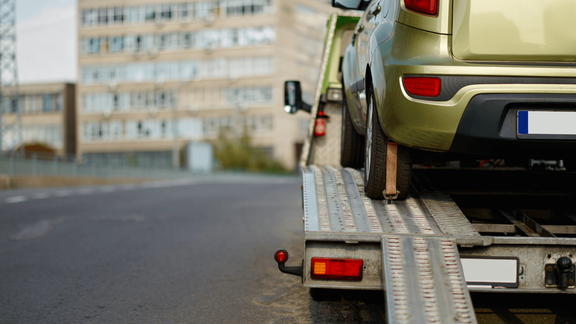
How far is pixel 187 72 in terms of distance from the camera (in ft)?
226

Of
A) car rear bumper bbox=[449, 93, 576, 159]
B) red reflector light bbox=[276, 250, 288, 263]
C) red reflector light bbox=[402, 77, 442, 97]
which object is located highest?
red reflector light bbox=[402, 77, 442, 97]

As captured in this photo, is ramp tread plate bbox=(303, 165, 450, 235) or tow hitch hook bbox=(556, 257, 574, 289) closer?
tow hitch hook bbox=(556, 257, 574, 289)

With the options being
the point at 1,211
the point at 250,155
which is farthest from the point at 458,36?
the point at 250,155

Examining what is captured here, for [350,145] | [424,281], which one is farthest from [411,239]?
[350,145]

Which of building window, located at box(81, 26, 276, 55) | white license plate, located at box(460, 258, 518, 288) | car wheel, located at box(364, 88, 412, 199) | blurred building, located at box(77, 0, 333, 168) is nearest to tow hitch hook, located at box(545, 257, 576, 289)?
white license plate, located at box(460, 258, 518, 288)

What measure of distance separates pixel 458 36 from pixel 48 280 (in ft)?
13.6

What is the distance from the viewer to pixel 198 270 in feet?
19.5

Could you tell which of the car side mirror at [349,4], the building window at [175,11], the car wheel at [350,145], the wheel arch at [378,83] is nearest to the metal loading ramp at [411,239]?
the wheel arch at [378,83]

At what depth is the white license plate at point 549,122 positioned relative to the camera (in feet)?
10.3

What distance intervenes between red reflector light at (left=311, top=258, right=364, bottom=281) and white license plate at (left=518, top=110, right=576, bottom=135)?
1.14 m

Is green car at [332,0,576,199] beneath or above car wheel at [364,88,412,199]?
above

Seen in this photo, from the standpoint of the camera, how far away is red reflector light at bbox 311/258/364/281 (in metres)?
3.11

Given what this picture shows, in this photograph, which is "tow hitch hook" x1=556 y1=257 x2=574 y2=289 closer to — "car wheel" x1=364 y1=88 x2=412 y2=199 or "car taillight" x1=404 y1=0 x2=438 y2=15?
"car wheel" x1=364 y1=88 x2=412 y2=199

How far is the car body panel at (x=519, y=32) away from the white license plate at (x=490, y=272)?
107 centimetres
